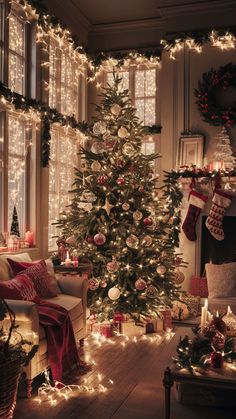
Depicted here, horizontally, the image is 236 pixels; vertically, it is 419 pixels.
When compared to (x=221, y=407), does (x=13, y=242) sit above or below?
above

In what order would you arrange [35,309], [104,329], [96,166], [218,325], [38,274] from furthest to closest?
[96,166] < [104,329] < [38,274] < [35,309] < [218,325]

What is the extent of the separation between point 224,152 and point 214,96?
82cm

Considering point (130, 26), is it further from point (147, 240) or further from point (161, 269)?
point (161, 269)

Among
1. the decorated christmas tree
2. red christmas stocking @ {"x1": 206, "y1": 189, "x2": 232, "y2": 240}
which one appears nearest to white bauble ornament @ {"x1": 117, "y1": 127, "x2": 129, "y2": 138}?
the decorated christmas tree

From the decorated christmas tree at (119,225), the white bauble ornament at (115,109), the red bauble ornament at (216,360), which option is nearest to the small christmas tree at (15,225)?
the decorated christmas tree at (119,225)

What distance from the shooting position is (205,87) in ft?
20.9

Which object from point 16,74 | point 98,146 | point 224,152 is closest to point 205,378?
point 98,146

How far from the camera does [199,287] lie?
6.16m

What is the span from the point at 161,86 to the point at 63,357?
4.53 m

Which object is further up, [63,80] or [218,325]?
[63,80]

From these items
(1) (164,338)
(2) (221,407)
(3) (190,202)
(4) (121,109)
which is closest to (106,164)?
(4) (121,109)

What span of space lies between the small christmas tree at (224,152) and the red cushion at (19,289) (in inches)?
135

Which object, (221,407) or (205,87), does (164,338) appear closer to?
(221,407)

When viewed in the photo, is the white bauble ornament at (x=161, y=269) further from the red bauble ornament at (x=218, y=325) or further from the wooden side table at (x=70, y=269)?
the red bauble ornament at (x=218, y=325)
